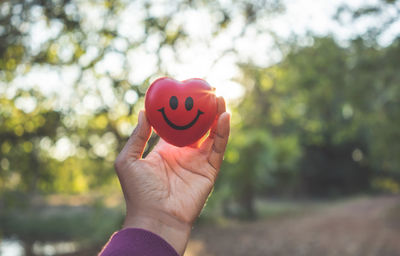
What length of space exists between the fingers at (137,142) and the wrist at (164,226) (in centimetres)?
27

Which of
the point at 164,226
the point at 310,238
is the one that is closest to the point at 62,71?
the point at 164,226

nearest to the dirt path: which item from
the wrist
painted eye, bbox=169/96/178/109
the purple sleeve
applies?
painted eye, bbox=169/96/178/109

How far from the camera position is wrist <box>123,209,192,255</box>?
4.54 feet

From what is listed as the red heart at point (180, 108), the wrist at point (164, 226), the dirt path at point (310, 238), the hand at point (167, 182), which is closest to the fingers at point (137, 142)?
the hand at point (167, 182)

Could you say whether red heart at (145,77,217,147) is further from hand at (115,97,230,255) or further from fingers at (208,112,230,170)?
fingers at (208,112,230,170)

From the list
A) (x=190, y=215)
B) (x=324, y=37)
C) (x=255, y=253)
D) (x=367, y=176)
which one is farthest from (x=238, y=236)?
(x=367, y=176)

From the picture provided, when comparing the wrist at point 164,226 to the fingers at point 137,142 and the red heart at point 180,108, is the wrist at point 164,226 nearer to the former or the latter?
the fingers at point 137,142

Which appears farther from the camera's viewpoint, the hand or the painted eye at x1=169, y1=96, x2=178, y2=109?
the painted eye at x1=169, y1=96, x2=178, y2=109

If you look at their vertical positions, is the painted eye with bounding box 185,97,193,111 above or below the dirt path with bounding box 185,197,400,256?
above

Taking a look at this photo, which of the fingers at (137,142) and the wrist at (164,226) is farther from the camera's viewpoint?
the fingers at (137,142)

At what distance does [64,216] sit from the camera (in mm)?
17109

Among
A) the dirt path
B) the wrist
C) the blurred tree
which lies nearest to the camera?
the wrist

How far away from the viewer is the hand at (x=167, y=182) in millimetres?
1429

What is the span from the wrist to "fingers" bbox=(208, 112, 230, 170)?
366 mm
